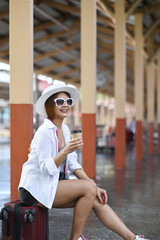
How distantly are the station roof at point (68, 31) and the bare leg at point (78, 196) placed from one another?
4523 mm

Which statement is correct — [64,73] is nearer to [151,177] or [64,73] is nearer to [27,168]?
[151,177]

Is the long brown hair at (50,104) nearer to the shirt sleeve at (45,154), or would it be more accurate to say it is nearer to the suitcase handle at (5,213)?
the shirt sleeve at (45,154)

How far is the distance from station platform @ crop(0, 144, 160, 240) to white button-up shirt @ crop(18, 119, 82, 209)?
866mm

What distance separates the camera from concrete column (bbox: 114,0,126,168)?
927 cm

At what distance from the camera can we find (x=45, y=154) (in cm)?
274

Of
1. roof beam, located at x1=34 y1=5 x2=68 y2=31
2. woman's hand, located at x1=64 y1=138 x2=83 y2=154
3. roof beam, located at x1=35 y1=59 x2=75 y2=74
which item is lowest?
woman's hand, located at x1=64 y1=138 x2=83 y2=154

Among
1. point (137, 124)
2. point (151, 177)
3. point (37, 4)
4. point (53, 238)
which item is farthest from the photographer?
point (137, 124)

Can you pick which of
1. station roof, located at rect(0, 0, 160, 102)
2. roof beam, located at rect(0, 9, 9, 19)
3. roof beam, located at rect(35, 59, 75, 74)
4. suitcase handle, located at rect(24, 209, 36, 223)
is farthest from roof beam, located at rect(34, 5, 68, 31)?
suitcase handle, located at rect(24, 209, 36, 223)

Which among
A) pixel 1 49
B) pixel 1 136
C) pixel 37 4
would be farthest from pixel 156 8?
pixel 1 136

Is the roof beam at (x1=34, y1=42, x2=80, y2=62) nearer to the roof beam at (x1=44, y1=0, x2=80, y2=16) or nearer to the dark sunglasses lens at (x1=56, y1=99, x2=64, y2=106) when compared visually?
the roof beam at (x1=44, y1=0, x2=80, y2=16)

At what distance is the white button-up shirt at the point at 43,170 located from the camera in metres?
2.71

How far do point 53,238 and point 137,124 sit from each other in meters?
8.48

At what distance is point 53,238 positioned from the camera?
134 inches

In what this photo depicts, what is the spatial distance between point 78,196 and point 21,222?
0.43m
